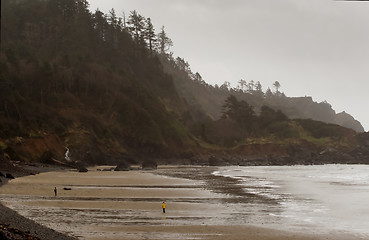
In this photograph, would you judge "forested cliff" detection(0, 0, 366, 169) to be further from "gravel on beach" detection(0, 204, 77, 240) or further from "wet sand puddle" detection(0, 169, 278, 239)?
"gravel on beach" detection(0, 204, 77, 240)

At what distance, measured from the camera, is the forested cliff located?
6744 centimetres

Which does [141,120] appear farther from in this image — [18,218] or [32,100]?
[18,218]

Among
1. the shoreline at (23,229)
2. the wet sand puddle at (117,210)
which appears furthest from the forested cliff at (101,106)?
the shoreline at (23,229)

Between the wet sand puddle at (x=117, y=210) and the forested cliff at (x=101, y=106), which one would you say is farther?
the forested cliff at (x=101, y=106)

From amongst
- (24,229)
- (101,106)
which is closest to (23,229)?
(24,229)

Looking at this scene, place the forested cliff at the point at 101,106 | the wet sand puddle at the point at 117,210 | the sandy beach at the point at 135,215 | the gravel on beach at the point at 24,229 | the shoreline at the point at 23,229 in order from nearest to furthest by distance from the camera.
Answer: the shoreline at the point at 23,229
the gravel on beach at the point at 24,229
the sandy beach at the point at 135,215
the wet sand puddle at the point at 117,210
the forested cliff at the point at 101,106

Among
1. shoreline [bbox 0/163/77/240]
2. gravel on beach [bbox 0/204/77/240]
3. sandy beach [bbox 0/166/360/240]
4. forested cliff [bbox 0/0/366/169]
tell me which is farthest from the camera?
forested cliff [bbox 0/0/366/169]

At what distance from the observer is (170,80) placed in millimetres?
112938

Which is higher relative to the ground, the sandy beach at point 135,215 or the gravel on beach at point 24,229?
the gravel on beach at point 24,229

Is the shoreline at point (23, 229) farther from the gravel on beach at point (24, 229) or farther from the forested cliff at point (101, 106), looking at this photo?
the forested cliff at point (101, 106)

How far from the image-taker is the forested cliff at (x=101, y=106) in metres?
67.4

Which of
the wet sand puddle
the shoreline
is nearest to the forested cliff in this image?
the wet sand puddle

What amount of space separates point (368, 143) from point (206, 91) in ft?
283

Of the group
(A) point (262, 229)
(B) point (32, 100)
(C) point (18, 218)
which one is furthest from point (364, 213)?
(B) point (32, 100)
